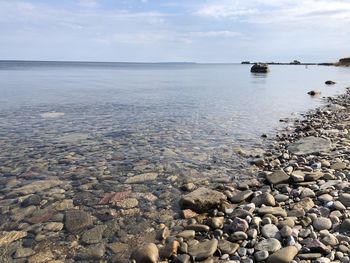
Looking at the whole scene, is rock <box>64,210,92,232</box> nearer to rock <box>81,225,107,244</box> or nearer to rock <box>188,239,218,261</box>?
rock <box>81,225,107,244</box>

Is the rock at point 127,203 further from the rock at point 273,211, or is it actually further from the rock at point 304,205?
the rock at point 304,205

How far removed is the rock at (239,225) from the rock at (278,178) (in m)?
2.84

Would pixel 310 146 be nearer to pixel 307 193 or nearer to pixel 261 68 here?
pixel 307 193

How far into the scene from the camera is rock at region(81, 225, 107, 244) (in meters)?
6.96

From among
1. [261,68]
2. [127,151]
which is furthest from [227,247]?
[261,68]

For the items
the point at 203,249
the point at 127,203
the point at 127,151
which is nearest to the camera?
the point at 203,249

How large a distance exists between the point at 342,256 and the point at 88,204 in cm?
576

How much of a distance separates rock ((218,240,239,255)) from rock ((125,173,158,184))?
4.25 metres

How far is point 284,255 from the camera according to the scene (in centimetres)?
578

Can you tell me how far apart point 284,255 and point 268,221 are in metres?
1.36

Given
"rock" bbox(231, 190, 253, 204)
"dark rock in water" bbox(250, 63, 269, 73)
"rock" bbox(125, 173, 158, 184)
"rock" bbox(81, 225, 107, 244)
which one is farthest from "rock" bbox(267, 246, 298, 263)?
"dark rock in water" bbox(250, 63, 269, 73)

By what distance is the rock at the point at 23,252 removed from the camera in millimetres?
6448

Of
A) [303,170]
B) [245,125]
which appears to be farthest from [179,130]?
[303,170]

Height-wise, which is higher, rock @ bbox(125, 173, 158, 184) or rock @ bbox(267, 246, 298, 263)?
rock @ bbox(267, 246, 298, 263)
